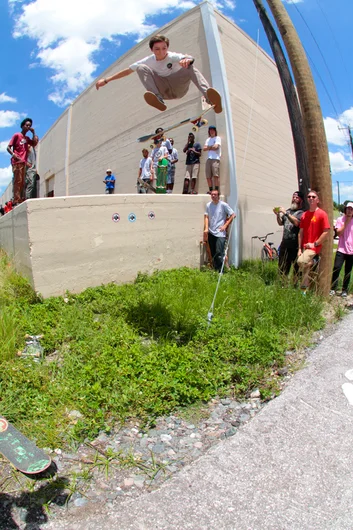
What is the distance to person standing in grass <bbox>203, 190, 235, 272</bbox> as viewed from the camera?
7.99 meters

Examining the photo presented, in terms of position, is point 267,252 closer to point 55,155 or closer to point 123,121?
point 123,121

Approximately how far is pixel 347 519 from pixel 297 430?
0.82m

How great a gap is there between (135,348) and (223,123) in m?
7.14

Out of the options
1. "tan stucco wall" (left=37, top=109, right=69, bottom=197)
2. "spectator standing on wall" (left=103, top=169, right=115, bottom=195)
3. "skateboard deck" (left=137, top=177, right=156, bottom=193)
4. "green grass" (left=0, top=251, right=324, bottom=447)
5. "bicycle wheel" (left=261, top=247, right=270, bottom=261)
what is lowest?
"green grass" (left=0, top=251, right=324, bottom=447)

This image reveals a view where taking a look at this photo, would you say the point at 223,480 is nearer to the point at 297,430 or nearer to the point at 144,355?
the point at 297,430

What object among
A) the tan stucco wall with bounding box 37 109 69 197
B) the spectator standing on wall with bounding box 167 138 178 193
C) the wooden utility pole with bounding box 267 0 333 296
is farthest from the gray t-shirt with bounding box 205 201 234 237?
the tan stucco wall with bounding box 37 109 69 197

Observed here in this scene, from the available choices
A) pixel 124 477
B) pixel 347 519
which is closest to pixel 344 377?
pixel 347 519

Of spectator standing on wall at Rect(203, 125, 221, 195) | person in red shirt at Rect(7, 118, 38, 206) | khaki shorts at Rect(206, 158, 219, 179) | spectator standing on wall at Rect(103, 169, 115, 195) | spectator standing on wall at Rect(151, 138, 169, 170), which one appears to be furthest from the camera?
spectator standing on wall at Rect(103, 169, 115, 195)

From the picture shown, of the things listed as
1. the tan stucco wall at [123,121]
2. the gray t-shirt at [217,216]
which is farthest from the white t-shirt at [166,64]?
the tan stucco wall at [123,121]

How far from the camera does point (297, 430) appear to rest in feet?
10.1

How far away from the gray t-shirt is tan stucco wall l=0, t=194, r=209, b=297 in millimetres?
591

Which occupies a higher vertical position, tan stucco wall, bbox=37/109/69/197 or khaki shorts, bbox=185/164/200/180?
tan stucco wall, bbox=37/109/69/197

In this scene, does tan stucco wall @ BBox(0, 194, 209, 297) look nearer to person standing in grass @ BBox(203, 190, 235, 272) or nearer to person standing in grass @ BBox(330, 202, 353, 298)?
person standing in grass @ BBox(203, 190, 235, 272)

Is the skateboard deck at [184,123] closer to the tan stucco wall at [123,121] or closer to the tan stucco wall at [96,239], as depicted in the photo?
the tan stucco wall at [96,239]
